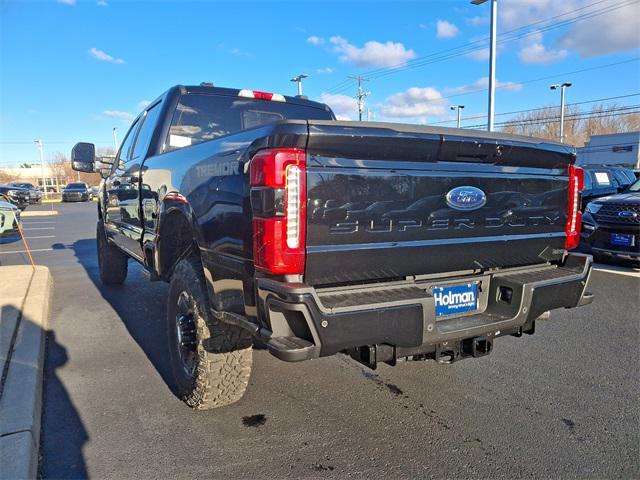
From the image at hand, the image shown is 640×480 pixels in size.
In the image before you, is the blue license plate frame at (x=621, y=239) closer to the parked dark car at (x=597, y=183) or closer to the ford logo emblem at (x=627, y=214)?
the ford logo emblem at (x=627, y=214)

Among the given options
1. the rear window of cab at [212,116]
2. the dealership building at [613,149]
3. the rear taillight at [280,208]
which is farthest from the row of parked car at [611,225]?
the dealership building at [613,149]

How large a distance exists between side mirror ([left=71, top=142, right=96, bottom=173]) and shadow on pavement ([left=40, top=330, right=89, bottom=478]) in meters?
2.63


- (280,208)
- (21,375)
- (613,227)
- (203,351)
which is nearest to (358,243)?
(280,208)

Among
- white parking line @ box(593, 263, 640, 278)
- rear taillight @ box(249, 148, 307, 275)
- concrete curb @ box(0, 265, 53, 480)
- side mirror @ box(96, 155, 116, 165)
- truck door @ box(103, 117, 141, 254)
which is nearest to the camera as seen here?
rear taillight @ box(249, 148, 307, 275)

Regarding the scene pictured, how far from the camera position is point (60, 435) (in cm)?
274

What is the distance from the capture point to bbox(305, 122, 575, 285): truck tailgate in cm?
213

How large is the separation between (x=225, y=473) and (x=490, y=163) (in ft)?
7.54

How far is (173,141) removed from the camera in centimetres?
401

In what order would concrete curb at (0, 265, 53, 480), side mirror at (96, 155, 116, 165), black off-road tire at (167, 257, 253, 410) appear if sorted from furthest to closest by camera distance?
side mirror at (96, 155, 116, 165) < black off-road tire at (167, 257, 253, 410) < concrete curb at (0, 265, 53, 480)

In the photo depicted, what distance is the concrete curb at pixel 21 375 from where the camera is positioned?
2309 millimetres

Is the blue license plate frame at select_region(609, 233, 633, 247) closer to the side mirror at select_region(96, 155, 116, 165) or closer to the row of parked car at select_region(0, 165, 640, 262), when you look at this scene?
the row of parked car at select_region(0, 165, 640, 262)

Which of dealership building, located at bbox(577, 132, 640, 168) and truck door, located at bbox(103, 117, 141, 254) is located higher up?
dealership building, located at bbox(577, 132, 640, 168)

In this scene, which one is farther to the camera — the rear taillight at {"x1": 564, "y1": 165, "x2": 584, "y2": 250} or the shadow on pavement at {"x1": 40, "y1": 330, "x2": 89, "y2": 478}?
the rear taillight at {"x1": 564, "y1": 165, "x2": 584, "y2": 250}

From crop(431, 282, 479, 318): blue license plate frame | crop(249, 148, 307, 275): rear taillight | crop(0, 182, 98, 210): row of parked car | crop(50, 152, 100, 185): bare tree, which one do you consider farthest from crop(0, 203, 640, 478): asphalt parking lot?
crop(50, 152, 100, 185): bare tree
